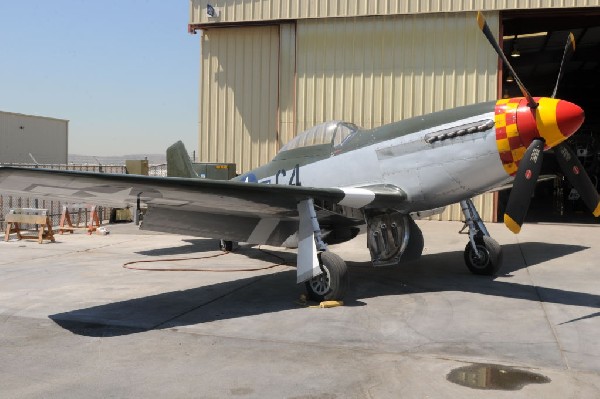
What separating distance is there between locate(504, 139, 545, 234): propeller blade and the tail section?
741 centimetres

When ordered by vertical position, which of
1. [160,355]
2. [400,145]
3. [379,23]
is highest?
[379,23]

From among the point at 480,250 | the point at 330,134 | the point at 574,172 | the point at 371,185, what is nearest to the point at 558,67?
the point at 480,250

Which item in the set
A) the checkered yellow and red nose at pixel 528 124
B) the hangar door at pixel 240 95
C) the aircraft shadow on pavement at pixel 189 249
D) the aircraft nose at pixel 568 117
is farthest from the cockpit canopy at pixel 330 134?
→ the hangar door at pixel 240 95

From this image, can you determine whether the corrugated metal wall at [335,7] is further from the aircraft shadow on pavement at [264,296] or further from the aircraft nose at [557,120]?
the aircraft nose at [557,120]

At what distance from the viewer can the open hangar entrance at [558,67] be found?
58.8 ft

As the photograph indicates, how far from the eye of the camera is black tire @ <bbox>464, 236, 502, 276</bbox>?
349 inches

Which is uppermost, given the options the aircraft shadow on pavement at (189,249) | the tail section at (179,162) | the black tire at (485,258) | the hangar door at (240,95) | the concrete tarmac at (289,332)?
the hangar door at (240,95)

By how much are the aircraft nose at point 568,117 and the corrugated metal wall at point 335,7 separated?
459 inches

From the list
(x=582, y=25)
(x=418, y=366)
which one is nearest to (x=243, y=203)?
(x=418, y=366)

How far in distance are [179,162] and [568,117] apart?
809 centimetres

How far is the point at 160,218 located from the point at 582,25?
16.3 metres

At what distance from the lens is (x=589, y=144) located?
26.6 m

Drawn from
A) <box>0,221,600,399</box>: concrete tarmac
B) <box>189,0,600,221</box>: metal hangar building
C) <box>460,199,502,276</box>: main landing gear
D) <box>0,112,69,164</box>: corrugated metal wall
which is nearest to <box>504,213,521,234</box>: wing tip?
<box>0,221,600,399</box>: concrete tarmac

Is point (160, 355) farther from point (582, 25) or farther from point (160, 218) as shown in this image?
point (582, 25)
